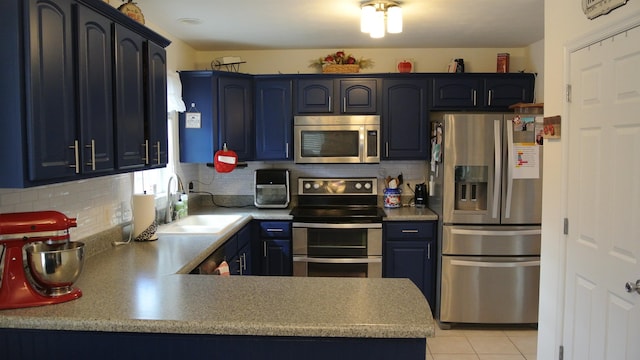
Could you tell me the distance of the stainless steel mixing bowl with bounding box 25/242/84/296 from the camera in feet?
5.43

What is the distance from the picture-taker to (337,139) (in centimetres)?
421

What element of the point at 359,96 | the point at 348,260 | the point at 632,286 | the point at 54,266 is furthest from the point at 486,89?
the point at 54,266

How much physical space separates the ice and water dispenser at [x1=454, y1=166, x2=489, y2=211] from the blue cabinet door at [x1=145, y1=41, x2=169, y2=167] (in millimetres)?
→ 2267

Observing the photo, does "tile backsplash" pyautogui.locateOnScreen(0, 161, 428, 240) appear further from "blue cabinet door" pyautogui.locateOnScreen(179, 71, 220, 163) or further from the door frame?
the door frame

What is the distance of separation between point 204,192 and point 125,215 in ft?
5.34

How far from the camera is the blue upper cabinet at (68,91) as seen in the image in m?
1.58

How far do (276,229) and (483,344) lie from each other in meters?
1.88

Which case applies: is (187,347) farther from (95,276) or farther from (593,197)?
(593,197)

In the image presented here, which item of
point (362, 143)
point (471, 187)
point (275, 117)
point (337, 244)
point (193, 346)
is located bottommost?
point (337, 244)

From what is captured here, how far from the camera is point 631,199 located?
186 cm

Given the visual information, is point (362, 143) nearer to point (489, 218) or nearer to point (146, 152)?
point (489, 218)

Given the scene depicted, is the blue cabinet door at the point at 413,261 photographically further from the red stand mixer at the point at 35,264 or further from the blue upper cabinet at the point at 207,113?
the red stand mixer at the point at 35,264

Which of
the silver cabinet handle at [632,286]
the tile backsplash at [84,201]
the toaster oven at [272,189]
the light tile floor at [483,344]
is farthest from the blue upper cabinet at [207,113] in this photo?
the silver cabinet handle at [632,286]

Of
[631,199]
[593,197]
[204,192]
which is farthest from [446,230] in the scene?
[204,192]
